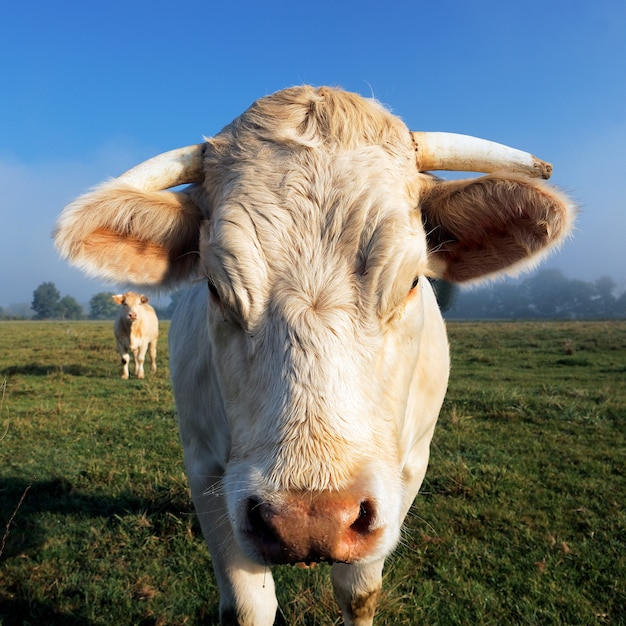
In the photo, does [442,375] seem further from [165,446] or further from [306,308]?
[165,446]

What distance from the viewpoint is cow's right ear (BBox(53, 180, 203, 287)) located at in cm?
216

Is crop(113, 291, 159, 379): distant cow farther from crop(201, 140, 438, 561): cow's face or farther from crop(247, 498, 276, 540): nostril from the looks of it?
crop(247, 498, 276, 540): nostril

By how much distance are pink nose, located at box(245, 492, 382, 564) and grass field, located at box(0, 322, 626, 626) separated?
4.72ft

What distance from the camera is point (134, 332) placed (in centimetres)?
1390

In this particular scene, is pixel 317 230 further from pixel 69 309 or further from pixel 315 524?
pixel 69 309

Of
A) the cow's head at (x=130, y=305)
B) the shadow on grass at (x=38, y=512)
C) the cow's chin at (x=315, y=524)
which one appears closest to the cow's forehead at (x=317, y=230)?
the cow's chin at (x=315, y=524)

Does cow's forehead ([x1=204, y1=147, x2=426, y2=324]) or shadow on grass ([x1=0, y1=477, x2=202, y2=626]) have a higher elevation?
cow's forehead ([x1=204, y1=147, x2=426, y2=324])

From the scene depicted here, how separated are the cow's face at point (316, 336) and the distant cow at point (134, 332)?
11861 millimetres

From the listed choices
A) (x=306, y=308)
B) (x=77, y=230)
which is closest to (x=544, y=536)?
(x=306, y=308)

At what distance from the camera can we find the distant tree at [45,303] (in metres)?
142

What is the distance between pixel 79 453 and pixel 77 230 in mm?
5143

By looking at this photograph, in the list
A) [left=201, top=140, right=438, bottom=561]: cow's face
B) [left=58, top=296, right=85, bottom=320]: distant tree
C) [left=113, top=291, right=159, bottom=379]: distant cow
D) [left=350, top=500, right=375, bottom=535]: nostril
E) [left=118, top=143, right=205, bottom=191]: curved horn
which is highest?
[left=118, top=143, right=205, bottom=191]: curved horn

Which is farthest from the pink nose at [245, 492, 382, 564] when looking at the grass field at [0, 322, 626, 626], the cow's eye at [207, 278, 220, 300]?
Result: the grass field at [0, 322, 626, 626]

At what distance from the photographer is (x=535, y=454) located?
6.18m
